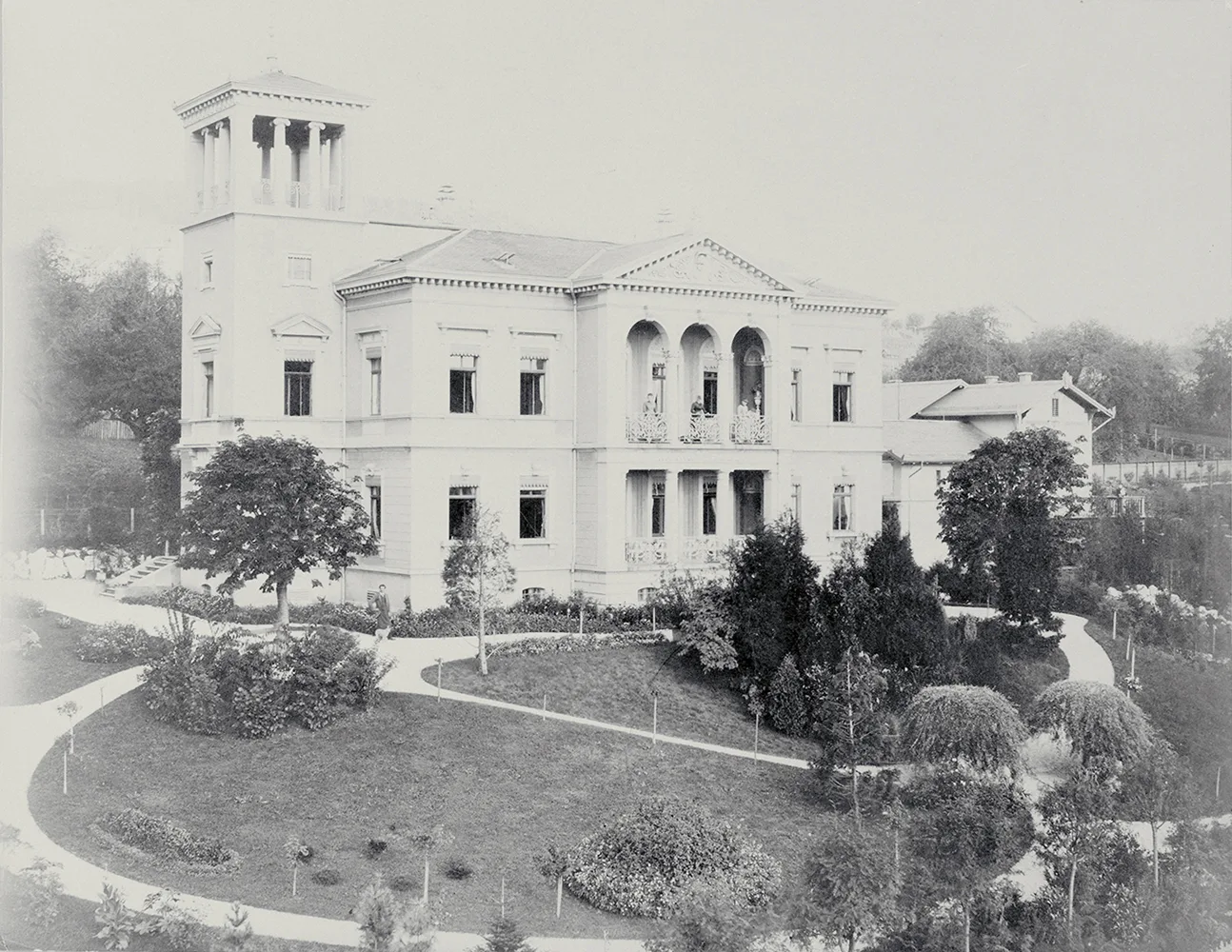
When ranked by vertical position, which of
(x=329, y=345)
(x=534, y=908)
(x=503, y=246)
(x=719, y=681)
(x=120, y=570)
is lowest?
(x=534, y=908)

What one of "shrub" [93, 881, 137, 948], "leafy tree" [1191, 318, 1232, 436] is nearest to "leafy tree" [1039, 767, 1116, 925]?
"leafy tree" [1191, 318, 1232, 436]

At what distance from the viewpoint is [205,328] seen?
3547 cm

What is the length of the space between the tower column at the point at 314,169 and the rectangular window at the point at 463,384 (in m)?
5.16

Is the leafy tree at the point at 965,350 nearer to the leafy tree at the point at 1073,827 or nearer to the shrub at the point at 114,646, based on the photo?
the leafy tree at the point at 1073,827

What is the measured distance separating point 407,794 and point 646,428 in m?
14.7

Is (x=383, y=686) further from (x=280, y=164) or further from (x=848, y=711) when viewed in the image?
(x=280, y=164)

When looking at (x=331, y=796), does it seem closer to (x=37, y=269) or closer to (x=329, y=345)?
(x=329, y=345)

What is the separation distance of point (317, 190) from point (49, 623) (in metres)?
11.8

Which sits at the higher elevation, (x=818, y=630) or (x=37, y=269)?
(x=37, y=269)

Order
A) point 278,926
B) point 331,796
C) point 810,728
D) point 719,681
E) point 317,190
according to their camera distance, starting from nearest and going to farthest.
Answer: point 278,926 → point 331,796 → point 810,728 → point 719,681 → point 317,190

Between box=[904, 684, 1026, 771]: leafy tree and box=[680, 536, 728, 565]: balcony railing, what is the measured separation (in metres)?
10.5

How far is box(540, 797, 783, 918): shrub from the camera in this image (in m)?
20.0

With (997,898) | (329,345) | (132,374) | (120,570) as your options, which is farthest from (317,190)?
(997,898)

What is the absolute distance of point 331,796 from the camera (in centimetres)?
Answer: 2244
